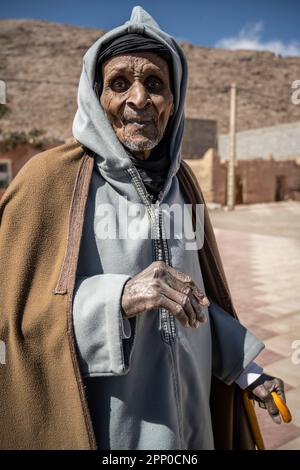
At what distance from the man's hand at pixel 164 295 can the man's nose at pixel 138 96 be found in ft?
1.65

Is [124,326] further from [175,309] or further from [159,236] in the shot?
[159,236]

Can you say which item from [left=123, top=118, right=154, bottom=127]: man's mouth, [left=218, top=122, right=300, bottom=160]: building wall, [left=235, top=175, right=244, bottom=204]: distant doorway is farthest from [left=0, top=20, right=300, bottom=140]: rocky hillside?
[left=123, top=118, right=154, bottom=127]: man's mouth

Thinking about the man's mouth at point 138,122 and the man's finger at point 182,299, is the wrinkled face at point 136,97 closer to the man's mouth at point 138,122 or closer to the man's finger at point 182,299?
the man's mouth at point 138,122

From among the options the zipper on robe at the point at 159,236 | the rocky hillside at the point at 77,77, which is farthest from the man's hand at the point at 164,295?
the rocky hillside at the point at 77,77

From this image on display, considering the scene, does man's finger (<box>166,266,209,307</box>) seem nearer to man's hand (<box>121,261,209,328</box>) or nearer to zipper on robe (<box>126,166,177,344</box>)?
man's hand (<box>121,261,209,328</box>)

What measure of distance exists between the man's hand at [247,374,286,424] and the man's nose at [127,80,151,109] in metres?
1.10

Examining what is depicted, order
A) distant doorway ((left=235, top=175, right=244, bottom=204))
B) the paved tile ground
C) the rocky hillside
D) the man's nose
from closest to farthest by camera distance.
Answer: the man's nose → the paved tile ground → distant doorway ((left=235, top=175, right=244, bottom=204)) → the rocky hillside

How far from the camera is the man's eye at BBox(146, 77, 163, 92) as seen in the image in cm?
124

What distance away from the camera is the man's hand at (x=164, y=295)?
100 centimetres

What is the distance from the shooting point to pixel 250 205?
842 inches
